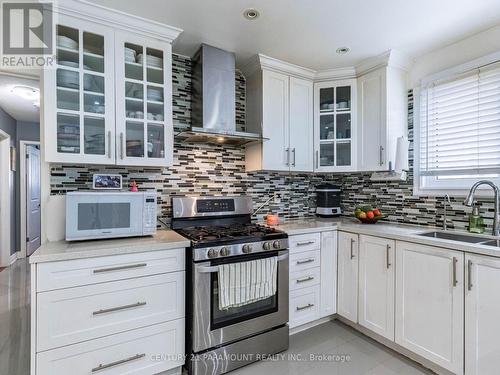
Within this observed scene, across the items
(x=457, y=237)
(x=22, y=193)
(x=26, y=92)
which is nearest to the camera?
(x=457, y=237)

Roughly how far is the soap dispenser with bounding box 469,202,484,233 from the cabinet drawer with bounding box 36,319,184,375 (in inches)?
86.7

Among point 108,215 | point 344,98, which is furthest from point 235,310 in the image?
point 344,98

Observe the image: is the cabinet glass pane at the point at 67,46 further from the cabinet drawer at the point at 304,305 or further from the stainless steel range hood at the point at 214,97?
the cabinet drawer at the point at 304,305

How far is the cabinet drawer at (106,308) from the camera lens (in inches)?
58.1

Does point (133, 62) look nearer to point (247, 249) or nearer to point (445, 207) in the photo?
point (247, 249)

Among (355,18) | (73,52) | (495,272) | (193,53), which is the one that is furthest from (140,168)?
(495,272)

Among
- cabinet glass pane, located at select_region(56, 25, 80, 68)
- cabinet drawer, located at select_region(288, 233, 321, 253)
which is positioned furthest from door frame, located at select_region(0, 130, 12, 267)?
cabinet drawer, located at select_region(288, 233, 321, 253)

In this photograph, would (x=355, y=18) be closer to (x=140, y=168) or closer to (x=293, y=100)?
(x=293, y=100)

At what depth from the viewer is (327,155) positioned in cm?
286

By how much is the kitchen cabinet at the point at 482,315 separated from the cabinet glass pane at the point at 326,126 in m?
1.62

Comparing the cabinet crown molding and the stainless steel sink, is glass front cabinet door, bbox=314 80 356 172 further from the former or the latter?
the cabinet crown molding

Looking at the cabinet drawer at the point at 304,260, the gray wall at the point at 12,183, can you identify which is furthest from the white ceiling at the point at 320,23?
the gray wall at the point at 12,183

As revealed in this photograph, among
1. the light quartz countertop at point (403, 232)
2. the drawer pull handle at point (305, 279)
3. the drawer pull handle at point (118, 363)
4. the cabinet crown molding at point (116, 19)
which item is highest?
the cabinet crown molding at point (116, 19)

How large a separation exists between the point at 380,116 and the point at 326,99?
1.88ft
